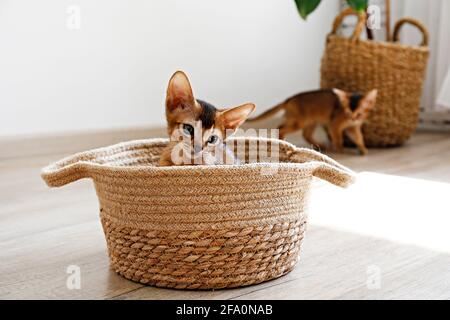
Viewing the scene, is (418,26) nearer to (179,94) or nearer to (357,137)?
(357,137)

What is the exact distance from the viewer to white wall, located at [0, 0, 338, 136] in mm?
2092

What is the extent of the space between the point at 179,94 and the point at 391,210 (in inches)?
26.9

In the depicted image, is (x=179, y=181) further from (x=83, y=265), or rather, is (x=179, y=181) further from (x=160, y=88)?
(x=160, y=88)

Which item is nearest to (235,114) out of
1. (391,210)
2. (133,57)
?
(391,210)

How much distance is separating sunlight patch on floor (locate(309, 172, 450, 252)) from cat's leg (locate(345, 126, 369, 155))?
468 mm

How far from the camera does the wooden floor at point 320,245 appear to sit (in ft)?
3.07

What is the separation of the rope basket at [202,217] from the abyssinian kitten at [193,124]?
10cm

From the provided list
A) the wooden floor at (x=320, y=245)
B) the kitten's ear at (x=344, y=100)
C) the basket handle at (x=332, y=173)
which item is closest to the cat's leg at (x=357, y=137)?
the kitten's ear at (x=344, y=100)

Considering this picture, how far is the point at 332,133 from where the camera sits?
89.8 inches

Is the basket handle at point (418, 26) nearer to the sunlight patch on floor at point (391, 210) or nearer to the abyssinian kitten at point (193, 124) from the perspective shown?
the sunlight patch on floor at point (391, 210)

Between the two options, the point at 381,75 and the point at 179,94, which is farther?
the point at 381,75

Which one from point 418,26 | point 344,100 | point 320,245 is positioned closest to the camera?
point 320,245

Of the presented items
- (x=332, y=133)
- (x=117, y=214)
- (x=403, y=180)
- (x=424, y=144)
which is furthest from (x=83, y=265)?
(x=424, y=144)

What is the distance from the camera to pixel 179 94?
0.99 metres
